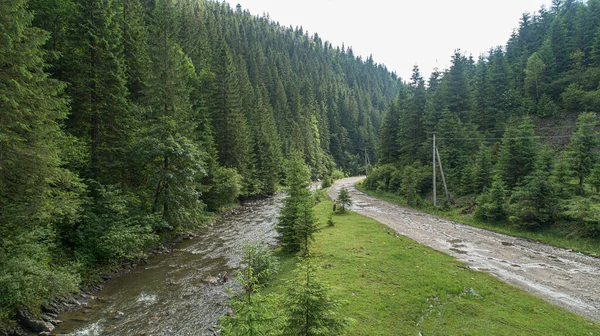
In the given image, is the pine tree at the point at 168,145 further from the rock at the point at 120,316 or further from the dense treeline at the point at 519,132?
the dense treeline at the point at 519,132

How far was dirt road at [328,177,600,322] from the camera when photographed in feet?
38.1

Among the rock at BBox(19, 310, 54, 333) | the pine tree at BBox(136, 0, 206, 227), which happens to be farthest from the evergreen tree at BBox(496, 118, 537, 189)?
the rock at BBox(19, 310, 54, 333)

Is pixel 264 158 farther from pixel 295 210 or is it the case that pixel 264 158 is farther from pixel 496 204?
pixel 496 204

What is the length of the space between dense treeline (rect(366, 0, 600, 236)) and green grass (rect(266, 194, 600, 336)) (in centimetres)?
1185

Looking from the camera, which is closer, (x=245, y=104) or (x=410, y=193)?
(x=410, y=193)

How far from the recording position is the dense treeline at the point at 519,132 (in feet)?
69.8

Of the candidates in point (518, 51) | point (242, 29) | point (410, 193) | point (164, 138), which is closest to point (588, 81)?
point (518, 51)

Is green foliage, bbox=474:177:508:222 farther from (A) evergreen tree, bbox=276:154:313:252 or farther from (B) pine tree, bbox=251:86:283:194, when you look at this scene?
(B) pine tree, bbox=251:86:283:194

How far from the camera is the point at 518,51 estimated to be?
56625 millimetres

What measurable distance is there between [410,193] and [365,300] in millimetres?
29289

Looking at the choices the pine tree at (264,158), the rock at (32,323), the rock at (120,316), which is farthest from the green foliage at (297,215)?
the pine tree at (264,158)

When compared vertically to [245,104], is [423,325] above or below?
below

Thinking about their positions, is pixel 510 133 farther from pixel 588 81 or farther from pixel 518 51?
pixel 518 51

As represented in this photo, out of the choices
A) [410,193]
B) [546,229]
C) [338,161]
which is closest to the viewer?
[546,229]
